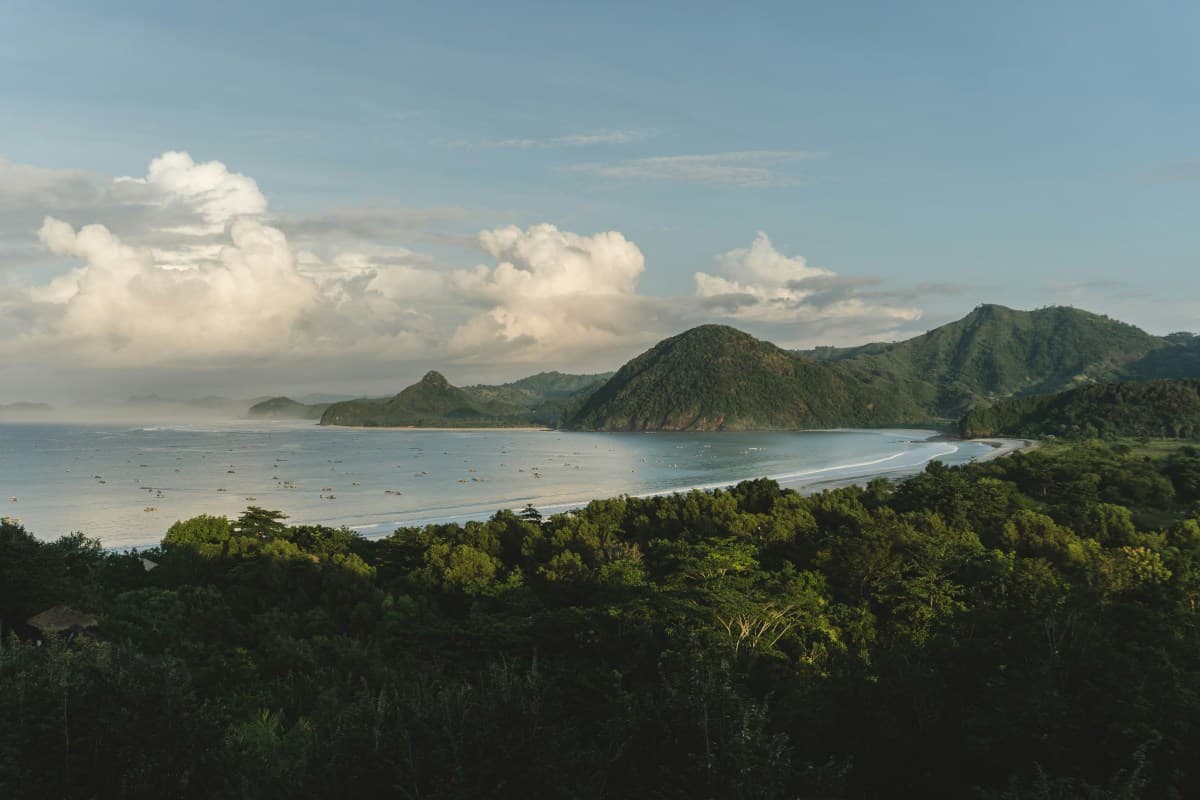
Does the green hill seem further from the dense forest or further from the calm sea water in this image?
the dense forest

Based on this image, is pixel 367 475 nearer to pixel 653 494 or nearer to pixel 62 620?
pixel 653 494

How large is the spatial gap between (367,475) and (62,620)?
85.3 metres

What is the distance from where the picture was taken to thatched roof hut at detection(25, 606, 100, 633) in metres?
22.6

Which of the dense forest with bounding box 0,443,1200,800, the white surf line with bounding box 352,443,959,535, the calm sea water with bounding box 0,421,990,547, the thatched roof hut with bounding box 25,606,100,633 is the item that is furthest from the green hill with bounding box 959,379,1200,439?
the thatched roof hut with bounding box 25,606,100,633

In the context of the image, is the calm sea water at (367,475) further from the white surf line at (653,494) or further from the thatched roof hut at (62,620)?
the thatched roof hut at (62,620)

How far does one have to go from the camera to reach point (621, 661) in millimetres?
19812

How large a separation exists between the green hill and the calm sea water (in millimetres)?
18096

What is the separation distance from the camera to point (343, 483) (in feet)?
319

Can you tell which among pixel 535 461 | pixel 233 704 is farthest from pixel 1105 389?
pixel 233 704

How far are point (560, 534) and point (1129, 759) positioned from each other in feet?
98.1

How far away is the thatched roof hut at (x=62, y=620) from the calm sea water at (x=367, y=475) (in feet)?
118

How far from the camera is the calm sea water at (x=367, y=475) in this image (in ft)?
235

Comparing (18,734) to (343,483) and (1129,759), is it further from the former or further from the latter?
(343,483)

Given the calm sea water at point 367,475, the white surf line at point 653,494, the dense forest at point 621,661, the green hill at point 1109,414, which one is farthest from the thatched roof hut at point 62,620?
the green hill at point 1109,414
